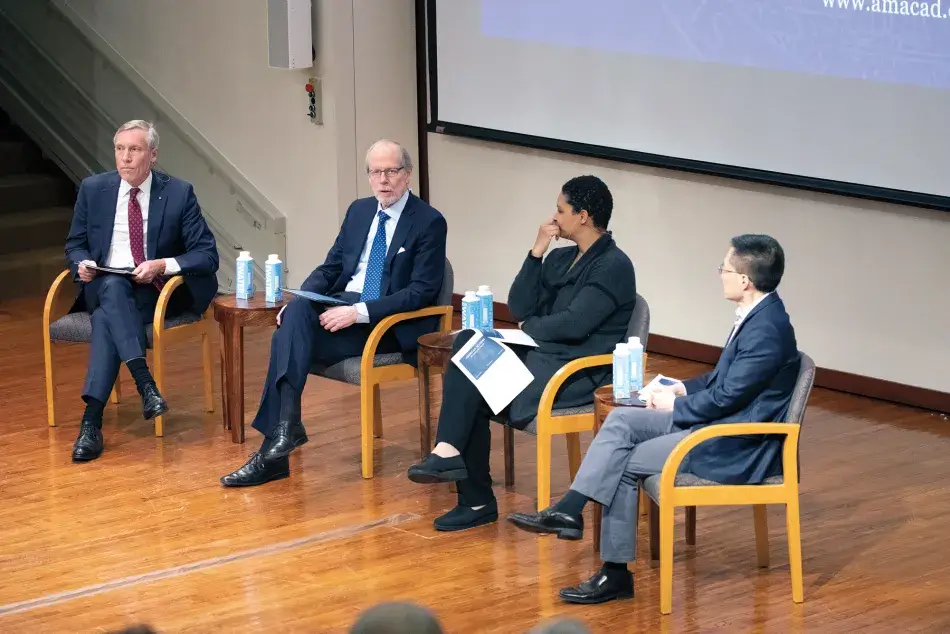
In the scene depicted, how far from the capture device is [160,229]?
645 centimetres

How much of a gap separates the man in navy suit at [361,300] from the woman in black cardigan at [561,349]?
2.09 ft

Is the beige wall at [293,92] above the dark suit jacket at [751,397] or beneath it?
above

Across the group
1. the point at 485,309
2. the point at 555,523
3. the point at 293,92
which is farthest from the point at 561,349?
the point at 293,92

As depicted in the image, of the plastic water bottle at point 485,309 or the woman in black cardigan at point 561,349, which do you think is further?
the plastic water bottle at point 485,309

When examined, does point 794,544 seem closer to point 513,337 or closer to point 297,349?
point 513,337

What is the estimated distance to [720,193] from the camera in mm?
7441

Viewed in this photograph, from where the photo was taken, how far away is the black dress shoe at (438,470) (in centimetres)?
512

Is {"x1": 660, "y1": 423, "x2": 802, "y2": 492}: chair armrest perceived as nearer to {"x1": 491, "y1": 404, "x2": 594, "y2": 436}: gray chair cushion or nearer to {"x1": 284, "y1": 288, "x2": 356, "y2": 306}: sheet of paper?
{"x1": 491, "y1": 404, "x2": 594, "y2": 436}: gray chair cushion

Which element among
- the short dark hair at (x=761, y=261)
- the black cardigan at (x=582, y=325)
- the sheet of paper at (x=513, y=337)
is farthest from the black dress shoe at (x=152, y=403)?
the short dark hair at (x=761, y=261)

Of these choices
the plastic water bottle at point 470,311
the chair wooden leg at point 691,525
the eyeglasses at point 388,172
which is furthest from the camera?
the eyeglasses at point 388,172

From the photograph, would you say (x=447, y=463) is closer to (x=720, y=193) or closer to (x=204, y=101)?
(x=720, y=193)

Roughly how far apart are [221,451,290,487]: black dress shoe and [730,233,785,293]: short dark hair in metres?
2.13

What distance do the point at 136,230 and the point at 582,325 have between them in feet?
7.56

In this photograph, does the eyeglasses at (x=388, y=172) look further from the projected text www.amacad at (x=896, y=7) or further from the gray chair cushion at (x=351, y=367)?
the projected text www.amacad at (x=896, y=7)
